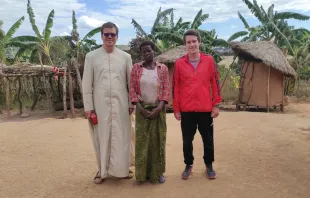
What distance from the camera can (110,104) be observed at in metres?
3.53

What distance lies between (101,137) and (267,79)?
815 cm

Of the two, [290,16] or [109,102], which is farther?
[290,16]

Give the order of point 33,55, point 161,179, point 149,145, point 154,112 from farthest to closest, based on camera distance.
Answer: point 33,55, point 161,179, point 149,145, point 154,112

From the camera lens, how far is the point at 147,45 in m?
3.36

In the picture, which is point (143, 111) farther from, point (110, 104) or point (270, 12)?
point (270, 12)

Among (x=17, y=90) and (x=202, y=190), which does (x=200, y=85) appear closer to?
(x=202, y=190)

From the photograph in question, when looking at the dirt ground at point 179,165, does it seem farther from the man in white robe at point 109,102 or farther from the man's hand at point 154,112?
the man's hand at point 154,112

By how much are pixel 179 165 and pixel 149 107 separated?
136 centimetres

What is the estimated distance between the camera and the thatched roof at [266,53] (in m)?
9.75

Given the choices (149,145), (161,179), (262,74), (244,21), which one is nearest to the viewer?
(149,145)

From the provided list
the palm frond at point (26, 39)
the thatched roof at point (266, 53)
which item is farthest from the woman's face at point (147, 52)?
the palm frond at point (26, 39)

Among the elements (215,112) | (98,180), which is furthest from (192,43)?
(98,180)

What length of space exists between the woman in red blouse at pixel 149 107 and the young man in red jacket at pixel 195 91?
211mm

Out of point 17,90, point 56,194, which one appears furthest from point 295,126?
point 17,90
